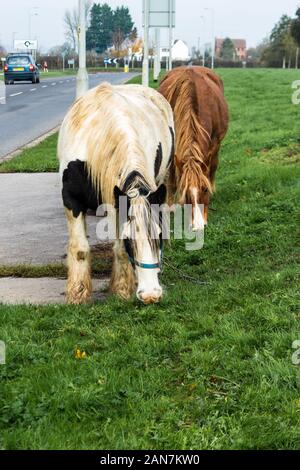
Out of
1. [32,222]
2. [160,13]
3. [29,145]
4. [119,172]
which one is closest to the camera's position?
[119,172]

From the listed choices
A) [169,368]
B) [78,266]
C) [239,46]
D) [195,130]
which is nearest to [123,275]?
[78,266]

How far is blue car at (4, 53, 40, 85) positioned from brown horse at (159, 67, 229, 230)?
104 feet

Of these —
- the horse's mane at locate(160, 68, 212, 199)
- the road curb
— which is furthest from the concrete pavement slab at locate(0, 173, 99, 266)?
the road curb

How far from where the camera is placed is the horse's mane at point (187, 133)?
7195 millimetres

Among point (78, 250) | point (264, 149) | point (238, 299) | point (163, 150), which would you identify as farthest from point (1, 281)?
point (264, 149)

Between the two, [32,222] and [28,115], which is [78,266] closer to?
[32,222]

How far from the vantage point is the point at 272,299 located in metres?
4.99

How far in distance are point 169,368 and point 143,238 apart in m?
0.93

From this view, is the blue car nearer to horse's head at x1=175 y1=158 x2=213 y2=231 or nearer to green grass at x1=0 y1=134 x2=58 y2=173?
green grass at x1=0 y1=134 x2=58 y2=173

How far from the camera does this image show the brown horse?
720 centimetres

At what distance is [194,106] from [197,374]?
454 cm

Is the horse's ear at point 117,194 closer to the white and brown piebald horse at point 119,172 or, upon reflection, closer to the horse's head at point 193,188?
the white and brown piebald horse at point 119,172

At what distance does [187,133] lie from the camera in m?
7.50
